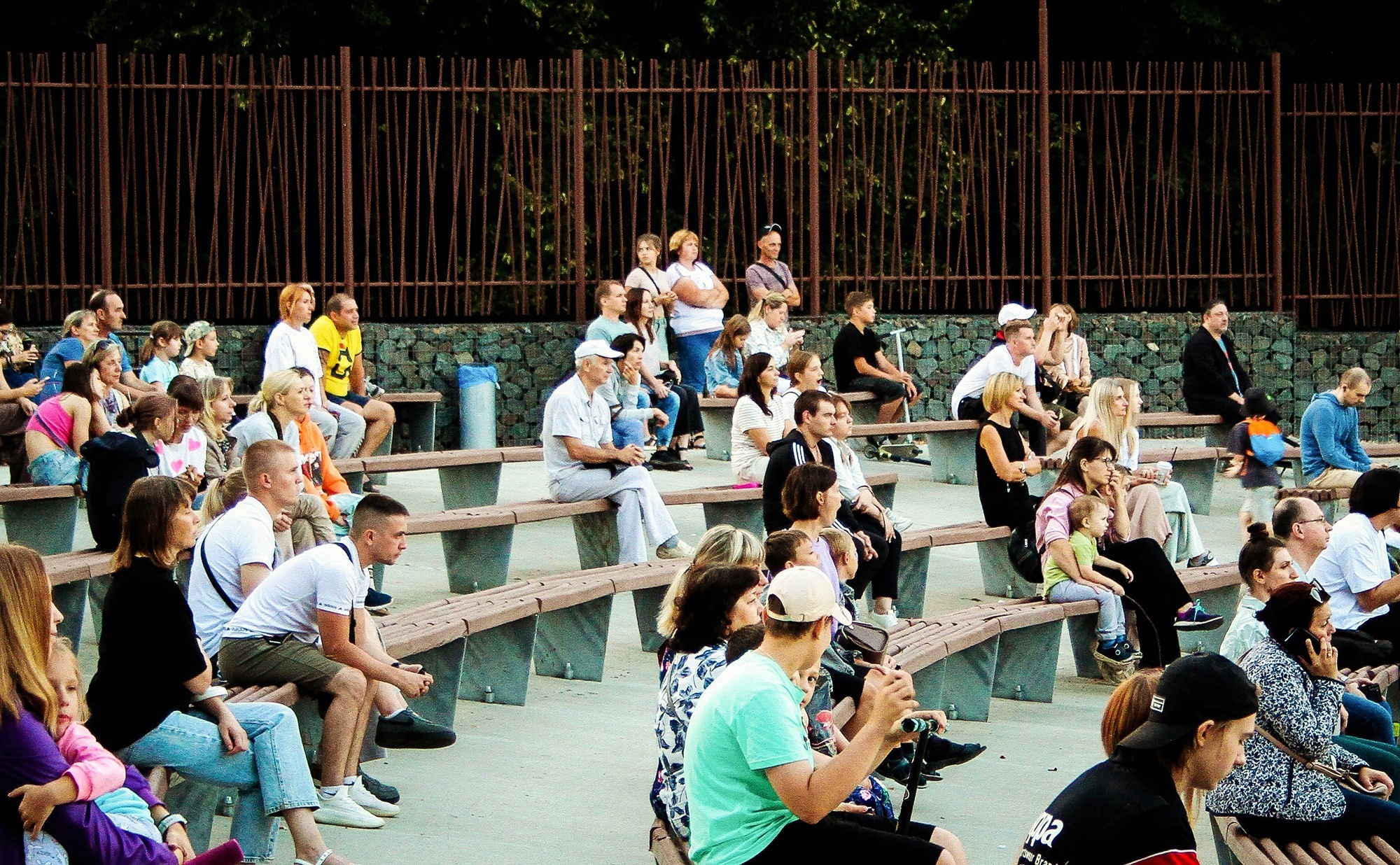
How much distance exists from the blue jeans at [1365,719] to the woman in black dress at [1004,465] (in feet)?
11.7

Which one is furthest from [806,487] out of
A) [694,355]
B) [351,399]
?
[694,355]

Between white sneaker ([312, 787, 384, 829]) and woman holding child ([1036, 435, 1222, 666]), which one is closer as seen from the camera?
white sneaker ([312, 787, 384, 829])

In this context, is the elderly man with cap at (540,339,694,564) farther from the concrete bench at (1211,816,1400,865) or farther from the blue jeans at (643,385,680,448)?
the concrete bench at (1211,816,1400,865)

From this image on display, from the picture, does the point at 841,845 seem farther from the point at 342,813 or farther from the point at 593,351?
the point at 593,351

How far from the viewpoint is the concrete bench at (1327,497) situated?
11084 millimetres

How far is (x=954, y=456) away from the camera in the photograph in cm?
1378

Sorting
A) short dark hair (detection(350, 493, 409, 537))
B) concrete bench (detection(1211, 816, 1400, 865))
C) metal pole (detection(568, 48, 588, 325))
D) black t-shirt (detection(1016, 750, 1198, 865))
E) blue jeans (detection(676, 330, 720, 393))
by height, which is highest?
metal pole (detection(568, 48, 588, 325))

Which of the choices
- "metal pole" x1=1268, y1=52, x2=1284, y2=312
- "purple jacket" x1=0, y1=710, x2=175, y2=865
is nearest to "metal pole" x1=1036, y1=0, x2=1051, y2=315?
"metal pole" x1=1268, y1=52, x2=1284, y2=312

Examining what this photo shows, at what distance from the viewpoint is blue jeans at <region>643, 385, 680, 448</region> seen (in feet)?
44.3

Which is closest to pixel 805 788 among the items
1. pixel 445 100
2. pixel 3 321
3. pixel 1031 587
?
pixel 1031 587

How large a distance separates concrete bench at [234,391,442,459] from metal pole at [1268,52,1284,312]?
8.16 metres

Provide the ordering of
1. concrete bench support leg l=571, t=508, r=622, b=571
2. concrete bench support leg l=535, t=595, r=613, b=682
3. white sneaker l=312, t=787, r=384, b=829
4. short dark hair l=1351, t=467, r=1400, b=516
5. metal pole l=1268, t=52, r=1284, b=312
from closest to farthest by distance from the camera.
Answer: white sneaker l=312, t=787, r=384, b=829 < short dark hair l=1351, t=467, r=1400, b=516 < concrete bench support leg l=535, t=595, r=613, b=682 < concrete bench support leg l=571, t=508, r=622, b=571 < metal pole l=1268, t=52, r=1284, b=312

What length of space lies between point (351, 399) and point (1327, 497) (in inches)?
262

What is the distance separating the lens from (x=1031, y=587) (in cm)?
1073
